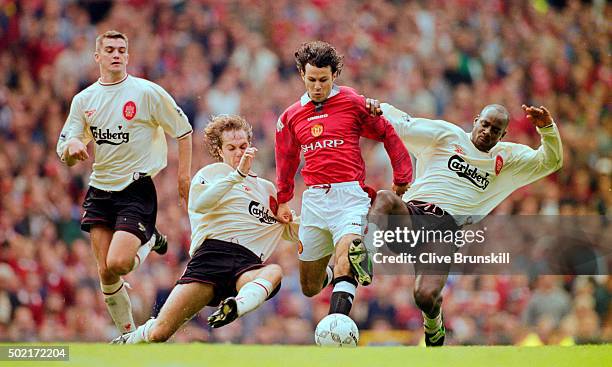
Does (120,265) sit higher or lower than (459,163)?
lower

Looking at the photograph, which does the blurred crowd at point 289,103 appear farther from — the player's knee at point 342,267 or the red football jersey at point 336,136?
the player's knee at point 342,267

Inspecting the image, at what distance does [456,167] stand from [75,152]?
304cm

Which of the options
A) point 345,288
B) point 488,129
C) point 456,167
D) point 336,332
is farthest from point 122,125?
point 488,129

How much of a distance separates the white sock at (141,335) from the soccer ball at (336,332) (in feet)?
5.12

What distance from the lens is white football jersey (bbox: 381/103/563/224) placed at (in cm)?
892

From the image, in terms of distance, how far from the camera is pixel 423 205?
8.97m

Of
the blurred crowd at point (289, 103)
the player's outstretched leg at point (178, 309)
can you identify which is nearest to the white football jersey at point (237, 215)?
the player's outstretched leg at point (178, 309)

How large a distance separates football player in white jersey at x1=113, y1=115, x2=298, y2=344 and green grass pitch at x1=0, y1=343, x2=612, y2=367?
798 mm

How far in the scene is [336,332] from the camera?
768 cm

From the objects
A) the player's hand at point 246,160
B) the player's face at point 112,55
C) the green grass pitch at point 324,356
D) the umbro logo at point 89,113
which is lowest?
the green grass pitch at point 324,356

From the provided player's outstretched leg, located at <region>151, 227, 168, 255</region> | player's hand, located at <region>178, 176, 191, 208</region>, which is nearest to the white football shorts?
player's hand, located at <region>178, 176, 191, 208</region>

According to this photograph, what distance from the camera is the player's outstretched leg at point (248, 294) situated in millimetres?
7836

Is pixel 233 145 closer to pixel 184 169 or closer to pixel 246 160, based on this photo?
pixel 184 169

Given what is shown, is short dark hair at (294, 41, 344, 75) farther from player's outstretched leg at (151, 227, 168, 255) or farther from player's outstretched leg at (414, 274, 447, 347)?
player's outstretched leg at (151, 227, 168, 255)
